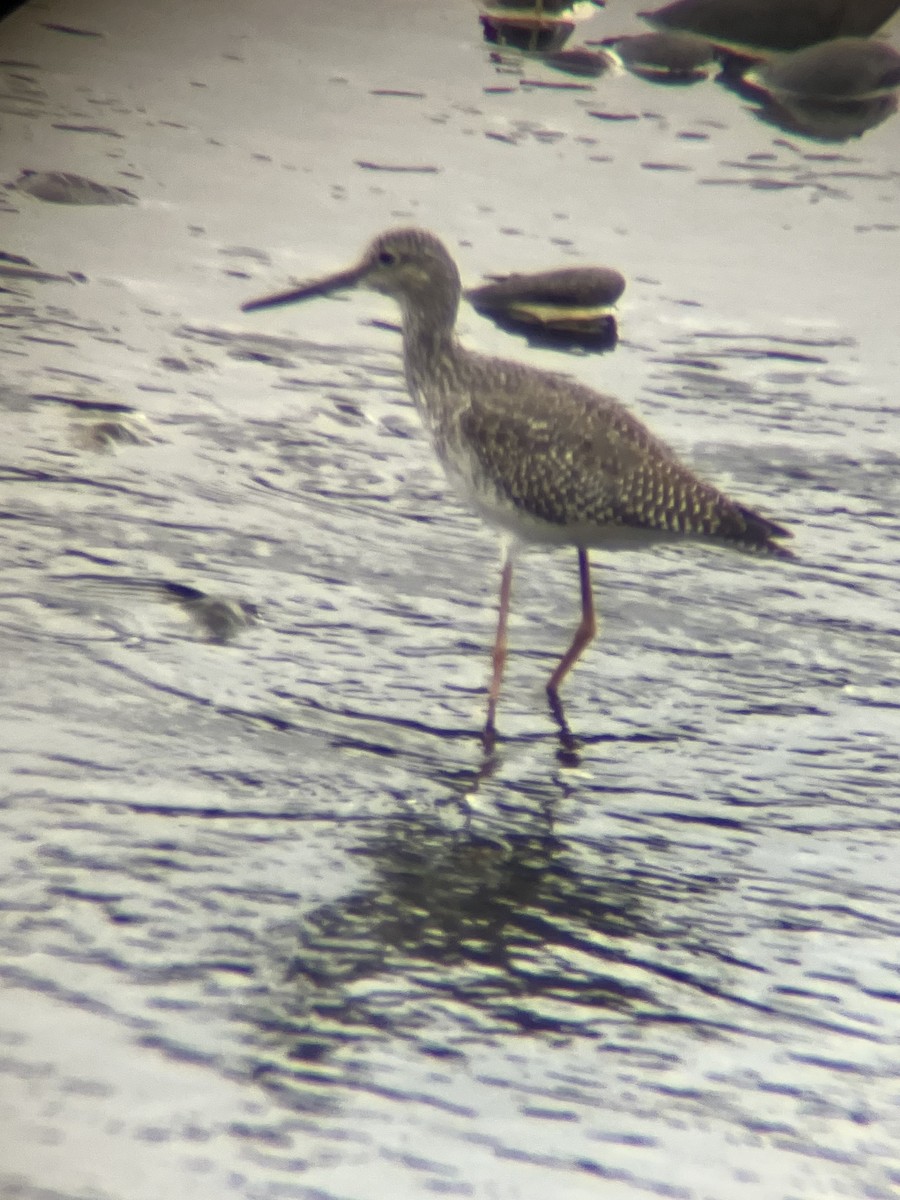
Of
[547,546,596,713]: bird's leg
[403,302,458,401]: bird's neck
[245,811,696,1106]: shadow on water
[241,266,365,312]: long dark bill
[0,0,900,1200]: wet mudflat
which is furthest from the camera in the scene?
[241,266,365,312]: long dark bill

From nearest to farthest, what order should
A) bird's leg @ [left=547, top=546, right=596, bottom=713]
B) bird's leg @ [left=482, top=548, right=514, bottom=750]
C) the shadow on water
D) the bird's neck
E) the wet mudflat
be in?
the wet mudflat → the shadow on water → bird's leg @ [left=482, top=548, right=514, bottom=750] → bird's leg @ [left=547, top=546, right=596, bottom=713] → the bird's neck

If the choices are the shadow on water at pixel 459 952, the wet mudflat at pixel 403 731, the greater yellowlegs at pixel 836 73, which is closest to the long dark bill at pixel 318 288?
the wet mudflat at pixel 403 731

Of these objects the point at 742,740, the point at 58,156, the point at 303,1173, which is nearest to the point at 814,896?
the point at 742,740

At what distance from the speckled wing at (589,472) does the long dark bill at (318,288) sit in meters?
1.04

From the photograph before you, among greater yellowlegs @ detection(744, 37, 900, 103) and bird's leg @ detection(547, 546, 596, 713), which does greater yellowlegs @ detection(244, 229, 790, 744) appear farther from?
greater yellowlegs @ detection(744, 37, 900, 103)

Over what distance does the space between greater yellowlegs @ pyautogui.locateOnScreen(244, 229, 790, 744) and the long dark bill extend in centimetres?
54

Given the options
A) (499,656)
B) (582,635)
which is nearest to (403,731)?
(499,656)

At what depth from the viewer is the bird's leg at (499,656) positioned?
6004mm

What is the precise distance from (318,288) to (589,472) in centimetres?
182

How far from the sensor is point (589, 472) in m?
6.06

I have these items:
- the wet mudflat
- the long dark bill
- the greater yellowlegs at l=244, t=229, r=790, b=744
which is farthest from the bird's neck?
the wet mudflat

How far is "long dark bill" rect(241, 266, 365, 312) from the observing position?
7172 millimetres

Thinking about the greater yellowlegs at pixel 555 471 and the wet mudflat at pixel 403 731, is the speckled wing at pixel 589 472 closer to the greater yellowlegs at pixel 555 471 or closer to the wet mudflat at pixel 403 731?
the greater yellowlegs at pixel 555 471

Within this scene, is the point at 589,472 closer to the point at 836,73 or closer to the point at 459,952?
the point at 459,952
